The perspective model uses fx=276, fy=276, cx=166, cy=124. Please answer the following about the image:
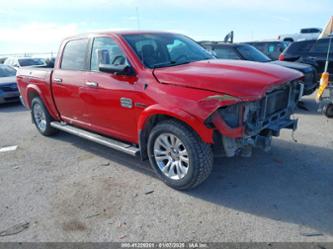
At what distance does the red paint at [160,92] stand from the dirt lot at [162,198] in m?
0.69

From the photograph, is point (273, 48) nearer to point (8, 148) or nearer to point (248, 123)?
point (248, 123)

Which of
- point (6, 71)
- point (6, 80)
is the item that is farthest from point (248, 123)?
point (6, 71)

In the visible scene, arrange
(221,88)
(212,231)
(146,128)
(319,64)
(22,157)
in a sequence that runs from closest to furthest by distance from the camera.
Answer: (212,231) < (221,88) < (146,128) < (22,157) < (319,64)

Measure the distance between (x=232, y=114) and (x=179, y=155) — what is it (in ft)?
2.88

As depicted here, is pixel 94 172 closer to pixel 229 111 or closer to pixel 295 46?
pixel 229 111

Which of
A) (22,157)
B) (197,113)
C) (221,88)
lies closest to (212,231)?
(197,113)

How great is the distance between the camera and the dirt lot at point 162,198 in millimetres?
2869

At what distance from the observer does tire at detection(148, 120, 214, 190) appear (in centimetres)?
330

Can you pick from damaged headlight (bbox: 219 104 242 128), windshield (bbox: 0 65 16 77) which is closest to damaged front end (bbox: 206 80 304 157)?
damaged headlight (bbox: 219 104 242 128)

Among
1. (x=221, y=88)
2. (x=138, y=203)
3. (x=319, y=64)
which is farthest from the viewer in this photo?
(x=319, y=64)

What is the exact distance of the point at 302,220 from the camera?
2.94 m

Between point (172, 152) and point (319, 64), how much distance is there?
272 inches

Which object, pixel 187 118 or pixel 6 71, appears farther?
pixel 6 71

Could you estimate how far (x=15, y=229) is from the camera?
9.95 feet
